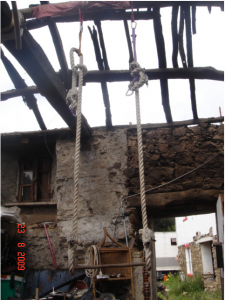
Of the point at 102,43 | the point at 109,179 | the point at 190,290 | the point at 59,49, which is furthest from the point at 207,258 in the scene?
the point at 59,49

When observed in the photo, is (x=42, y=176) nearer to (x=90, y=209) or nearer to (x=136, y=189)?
(x=90, y=209)

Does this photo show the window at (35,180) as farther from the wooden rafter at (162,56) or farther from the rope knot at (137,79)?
the rope knot at (137,79)

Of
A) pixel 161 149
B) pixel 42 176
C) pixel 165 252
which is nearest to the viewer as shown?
pixel 161 149

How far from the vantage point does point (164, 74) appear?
10.4ft

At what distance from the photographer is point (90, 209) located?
3.30 metres

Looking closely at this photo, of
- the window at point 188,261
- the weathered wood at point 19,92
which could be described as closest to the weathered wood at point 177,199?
the weathered wood at point 19,92

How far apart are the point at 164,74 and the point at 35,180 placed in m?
2.05

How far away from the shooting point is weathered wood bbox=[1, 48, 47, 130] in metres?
2.85

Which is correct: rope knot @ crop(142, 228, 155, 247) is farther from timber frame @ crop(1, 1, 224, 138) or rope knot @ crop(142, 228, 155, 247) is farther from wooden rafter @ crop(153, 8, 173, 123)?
wooden rafter @ crop(153, 8, 173, 123)

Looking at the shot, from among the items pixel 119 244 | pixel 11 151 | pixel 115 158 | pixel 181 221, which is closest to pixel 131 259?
pixel 119 244

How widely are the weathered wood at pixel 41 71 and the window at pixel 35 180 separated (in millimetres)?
1174

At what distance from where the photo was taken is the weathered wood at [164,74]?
3.11 m

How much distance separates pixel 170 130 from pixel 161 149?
0.90 ft
